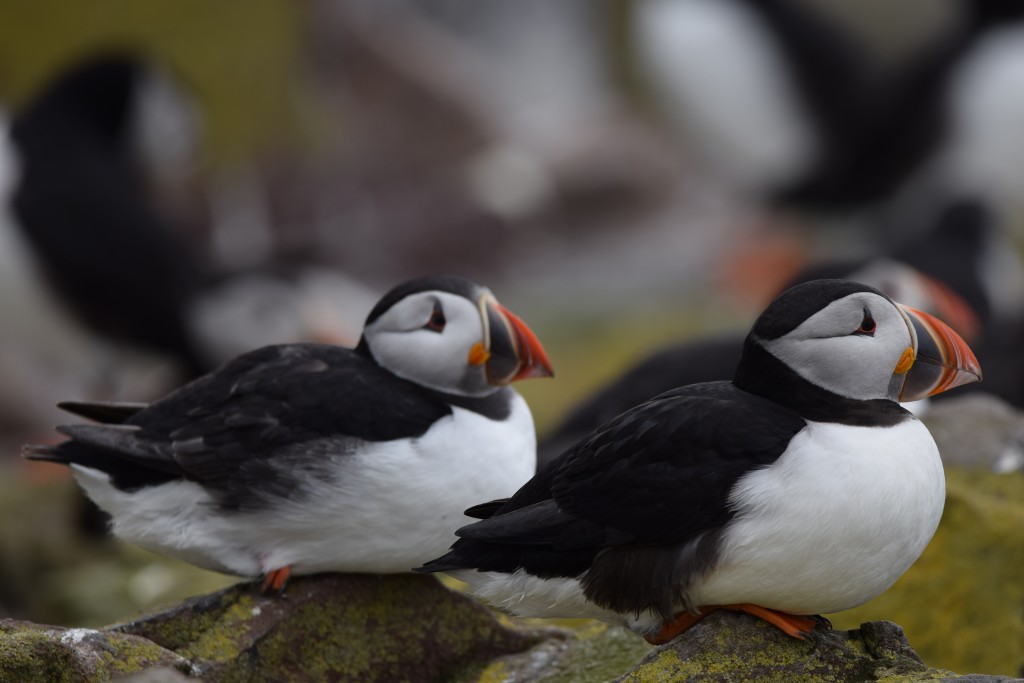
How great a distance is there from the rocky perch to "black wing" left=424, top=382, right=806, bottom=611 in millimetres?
204

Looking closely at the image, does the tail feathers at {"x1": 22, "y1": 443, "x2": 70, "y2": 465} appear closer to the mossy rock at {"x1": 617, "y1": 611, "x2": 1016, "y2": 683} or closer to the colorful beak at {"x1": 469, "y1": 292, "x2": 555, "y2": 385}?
the colorful beak at {"x1": 469, "y1": 292, "x2": 555, "y2": 385}

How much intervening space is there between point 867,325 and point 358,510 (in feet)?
4.44

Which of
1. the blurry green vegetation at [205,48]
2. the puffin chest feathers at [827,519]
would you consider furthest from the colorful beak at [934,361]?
the blurry green vegetation at [205,48]

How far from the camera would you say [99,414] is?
4.18 m

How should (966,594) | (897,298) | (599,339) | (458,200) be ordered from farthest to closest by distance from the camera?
1. (458,200)
2. (599,339)
3. (897,298)
4. (966,594)

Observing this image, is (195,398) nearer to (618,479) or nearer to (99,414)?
(99,414)

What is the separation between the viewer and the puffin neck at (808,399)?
323 centimetres

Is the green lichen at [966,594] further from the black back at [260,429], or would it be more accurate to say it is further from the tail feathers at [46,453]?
the tail feathers at [46,453]

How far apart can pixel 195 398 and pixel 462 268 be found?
939 centimetres

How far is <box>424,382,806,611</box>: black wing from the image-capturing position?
313cm

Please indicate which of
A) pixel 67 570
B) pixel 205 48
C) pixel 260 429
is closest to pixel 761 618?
pixel 260 429

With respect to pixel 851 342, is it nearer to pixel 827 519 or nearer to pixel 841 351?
pixel 841 351

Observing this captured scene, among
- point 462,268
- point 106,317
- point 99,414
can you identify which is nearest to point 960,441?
point 99,414

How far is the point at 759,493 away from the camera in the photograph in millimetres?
3084
